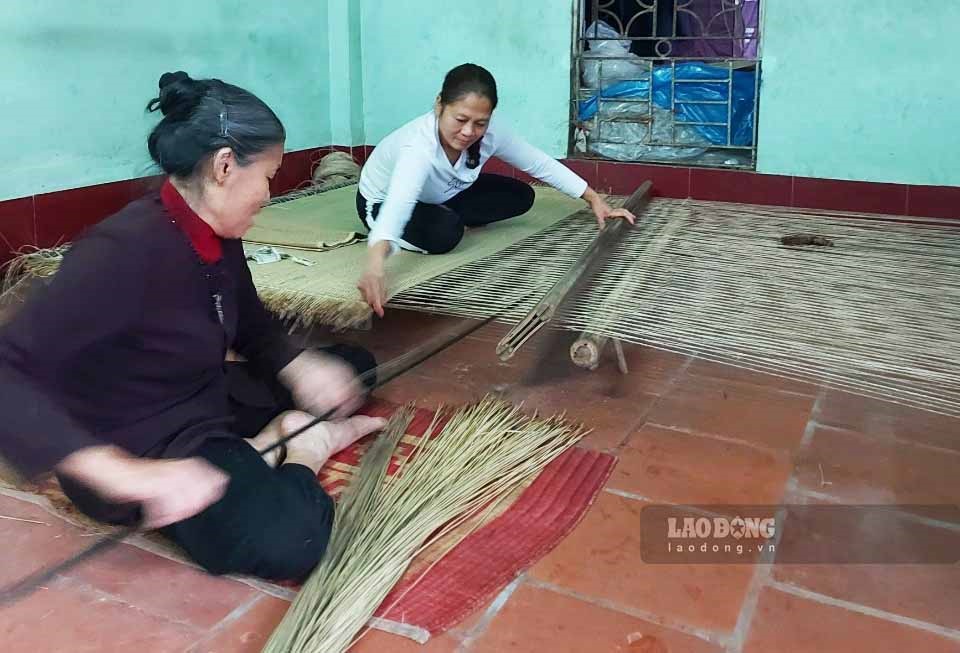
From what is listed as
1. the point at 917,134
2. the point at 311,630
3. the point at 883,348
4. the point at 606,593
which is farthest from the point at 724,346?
the point at 917,134

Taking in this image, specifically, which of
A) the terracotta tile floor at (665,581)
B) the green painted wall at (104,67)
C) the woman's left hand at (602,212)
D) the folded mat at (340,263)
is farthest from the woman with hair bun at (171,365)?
the green painted wall at (104,67)

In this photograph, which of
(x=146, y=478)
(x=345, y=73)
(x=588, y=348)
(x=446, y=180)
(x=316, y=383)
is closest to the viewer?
(x=146, y=478)

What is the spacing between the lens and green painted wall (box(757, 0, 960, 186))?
3.26 meters

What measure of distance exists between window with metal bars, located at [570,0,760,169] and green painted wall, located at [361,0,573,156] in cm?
10

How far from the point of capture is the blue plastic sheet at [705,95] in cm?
364

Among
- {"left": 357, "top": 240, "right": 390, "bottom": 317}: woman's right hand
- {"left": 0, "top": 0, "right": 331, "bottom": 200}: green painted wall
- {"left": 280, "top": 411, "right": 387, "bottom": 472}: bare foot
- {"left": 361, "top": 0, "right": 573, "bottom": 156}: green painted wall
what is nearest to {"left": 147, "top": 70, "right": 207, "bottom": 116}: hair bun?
{"left": 280, "top": 411, "right": 387, "bottom": 472}: bare foot

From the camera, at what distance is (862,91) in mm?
3398

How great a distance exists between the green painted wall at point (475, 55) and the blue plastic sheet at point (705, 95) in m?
0.36

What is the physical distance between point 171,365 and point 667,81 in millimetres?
2890

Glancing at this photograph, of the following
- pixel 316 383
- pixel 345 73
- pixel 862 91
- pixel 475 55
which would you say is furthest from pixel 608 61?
pixel 316 383

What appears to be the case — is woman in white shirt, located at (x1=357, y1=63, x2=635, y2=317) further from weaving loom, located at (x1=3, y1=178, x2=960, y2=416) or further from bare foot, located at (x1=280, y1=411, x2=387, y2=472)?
bare foot, located at (x1=280, y1=411, x2=387, y2=472)

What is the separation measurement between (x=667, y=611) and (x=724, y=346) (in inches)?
23.7

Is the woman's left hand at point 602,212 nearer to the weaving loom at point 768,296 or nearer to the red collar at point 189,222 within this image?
the weaving loom at point 768,296

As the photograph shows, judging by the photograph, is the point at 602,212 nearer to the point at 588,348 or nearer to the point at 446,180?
the point at 446,180
